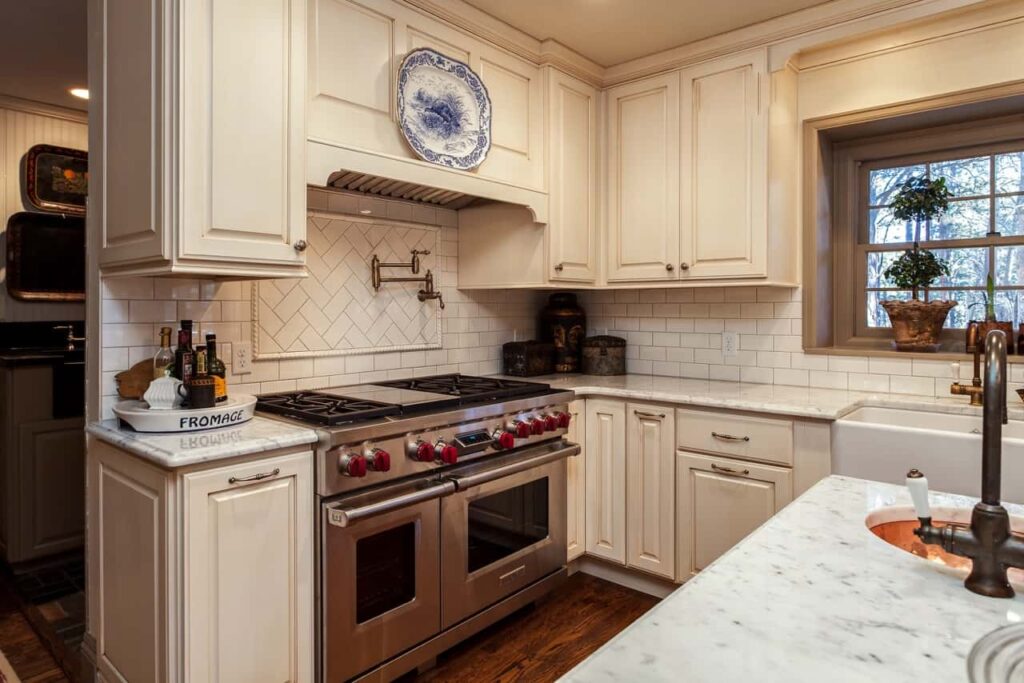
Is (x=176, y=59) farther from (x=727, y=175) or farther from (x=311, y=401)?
(x=727, y=175)

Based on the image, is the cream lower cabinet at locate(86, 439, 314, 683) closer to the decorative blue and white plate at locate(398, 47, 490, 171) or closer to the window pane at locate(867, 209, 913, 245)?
the decorative blue and white plate at locate(398, 47, 490, 171)

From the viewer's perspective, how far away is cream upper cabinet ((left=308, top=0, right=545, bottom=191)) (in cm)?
216

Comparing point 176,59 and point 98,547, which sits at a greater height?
point 176,59

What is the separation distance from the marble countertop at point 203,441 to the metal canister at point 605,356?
1835 mm

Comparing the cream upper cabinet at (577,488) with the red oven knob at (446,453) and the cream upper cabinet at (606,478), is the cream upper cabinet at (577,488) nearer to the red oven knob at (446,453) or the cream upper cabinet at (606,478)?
the cream upper cabinet at (606,478)

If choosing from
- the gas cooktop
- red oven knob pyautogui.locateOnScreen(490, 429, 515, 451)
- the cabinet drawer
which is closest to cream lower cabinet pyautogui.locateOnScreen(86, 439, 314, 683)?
the gas cooktop

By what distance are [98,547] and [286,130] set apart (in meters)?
1.44

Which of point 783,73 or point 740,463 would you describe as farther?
point 783,73

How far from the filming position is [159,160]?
5.74 feet

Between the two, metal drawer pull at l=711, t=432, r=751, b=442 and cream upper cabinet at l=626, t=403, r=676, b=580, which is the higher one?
metal drawer pull at l=711, t=432, r=751, b=442

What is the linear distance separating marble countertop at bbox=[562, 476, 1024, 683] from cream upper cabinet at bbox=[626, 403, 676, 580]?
1.74 m

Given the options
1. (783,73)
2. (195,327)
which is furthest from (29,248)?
(783,73)

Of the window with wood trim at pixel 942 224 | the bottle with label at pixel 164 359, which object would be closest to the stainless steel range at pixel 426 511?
the bottle with label at pixel 164 359

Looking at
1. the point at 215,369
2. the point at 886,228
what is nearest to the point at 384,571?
the point at 215,369
